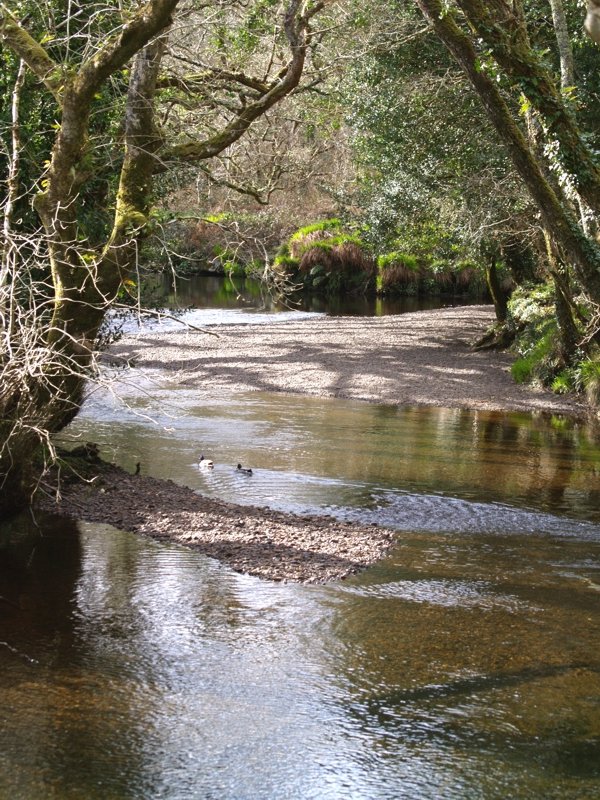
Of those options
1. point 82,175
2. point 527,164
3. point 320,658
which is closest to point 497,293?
point 527,164

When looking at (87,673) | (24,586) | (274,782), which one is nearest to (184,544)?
(24,586)

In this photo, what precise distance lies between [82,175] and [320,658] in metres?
5.61

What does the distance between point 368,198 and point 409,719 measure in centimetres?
2326

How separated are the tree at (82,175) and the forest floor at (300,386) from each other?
1349mm

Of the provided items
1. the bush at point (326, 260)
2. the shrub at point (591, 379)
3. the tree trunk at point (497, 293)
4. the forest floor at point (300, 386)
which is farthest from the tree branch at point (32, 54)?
the bush at point (326, 260)

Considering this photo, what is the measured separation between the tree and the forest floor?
1349mm

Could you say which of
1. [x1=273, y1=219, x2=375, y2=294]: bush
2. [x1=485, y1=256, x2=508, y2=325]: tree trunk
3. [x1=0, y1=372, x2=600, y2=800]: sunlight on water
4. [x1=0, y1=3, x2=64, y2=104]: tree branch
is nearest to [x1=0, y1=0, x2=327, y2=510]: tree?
[x1=0, y1=3, x2=64, y2=104]: tree branch

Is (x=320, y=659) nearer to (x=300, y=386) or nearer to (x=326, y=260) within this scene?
(x=300, y=386)

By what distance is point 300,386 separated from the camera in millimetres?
19750

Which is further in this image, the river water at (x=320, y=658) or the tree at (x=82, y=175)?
the tree at (x=82, y=175)

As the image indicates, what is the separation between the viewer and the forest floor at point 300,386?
944cm

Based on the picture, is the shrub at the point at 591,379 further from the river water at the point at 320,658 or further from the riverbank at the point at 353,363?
the river water at the point at 320,658

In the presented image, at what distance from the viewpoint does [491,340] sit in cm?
2494

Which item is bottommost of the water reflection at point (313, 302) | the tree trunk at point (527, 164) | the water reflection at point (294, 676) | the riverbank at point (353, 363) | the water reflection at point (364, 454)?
the water reflection at point (294, 676)
